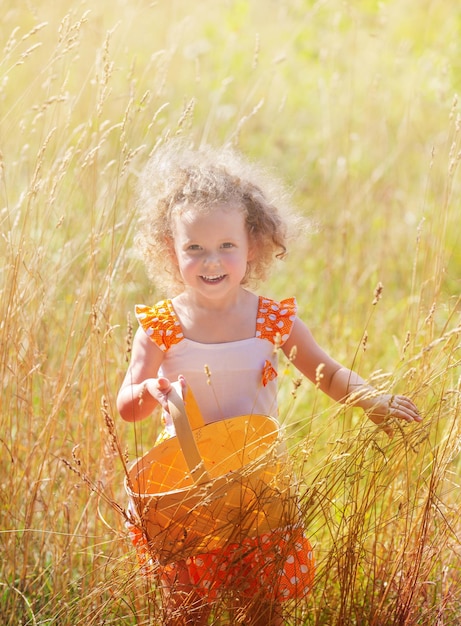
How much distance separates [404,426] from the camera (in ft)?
6.01

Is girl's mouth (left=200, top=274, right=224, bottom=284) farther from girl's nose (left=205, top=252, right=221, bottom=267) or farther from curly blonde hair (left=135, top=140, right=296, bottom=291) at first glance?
curly blonde hair (left=135, top=140, right=296, bottom=291)

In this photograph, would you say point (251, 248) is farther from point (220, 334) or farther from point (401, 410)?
point (401, 410)

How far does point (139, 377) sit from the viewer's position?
1994mm

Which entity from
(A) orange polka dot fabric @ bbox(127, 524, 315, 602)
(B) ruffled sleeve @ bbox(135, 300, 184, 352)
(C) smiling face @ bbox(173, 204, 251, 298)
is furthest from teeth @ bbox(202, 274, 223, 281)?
(A) orange polka dot fabric @ bbox(127, 524, 315, 602)

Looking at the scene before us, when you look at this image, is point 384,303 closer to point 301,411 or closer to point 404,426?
point 301,411

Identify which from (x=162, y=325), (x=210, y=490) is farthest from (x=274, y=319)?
(x=210, y=490)

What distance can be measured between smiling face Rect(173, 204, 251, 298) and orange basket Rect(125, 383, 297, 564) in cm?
26

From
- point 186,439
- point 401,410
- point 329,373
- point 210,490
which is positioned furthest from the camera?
point 329,373

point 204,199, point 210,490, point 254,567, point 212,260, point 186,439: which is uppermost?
point 204,199

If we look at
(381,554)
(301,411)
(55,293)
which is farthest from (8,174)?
(381,554)

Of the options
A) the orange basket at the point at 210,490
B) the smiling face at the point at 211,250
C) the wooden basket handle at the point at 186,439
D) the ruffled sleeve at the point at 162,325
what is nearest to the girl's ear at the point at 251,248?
the smiling face at the point at 211,250

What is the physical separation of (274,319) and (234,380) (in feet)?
0.60

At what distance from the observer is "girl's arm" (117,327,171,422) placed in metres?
1.93

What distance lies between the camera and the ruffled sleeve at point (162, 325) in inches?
78.2
